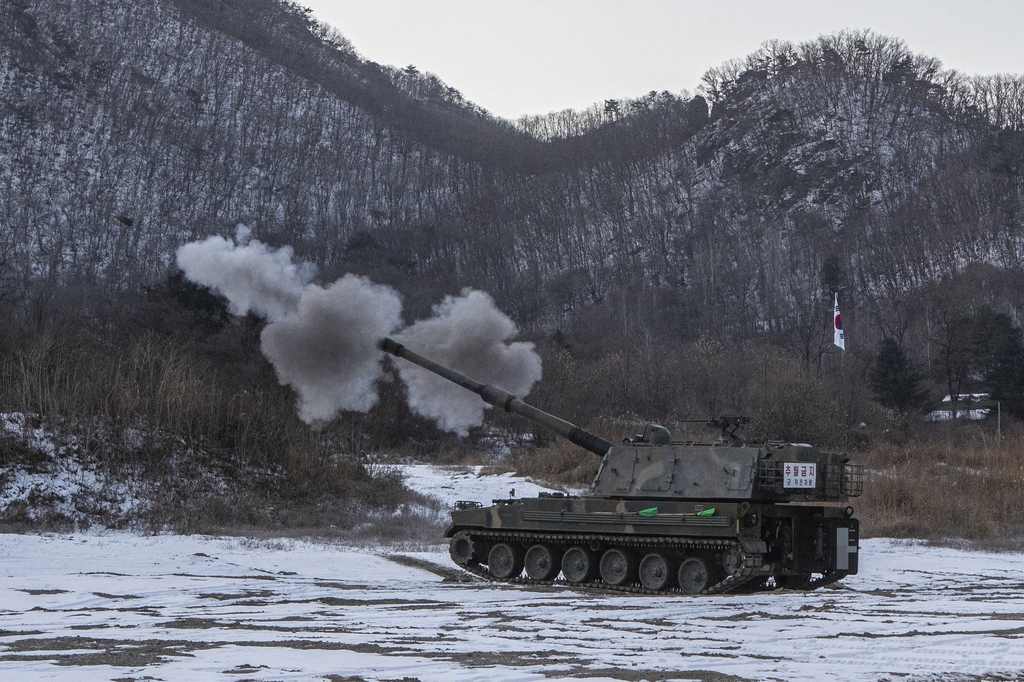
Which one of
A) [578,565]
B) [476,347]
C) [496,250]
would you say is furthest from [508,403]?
[496,250]

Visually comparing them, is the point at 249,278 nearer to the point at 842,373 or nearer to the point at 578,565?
the point at 578,565

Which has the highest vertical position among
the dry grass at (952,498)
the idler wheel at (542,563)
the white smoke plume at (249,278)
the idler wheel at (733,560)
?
the white smoke plume at (249,278)

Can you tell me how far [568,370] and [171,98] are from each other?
89.7 metres

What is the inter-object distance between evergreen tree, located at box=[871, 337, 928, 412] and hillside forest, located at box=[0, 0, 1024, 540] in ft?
0.64

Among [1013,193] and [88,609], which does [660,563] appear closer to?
[88,609]

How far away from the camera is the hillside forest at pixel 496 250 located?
3006 centimetres

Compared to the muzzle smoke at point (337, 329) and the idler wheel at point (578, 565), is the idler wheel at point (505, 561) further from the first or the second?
the muzzle smoke at point (337, 329)

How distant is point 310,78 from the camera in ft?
468

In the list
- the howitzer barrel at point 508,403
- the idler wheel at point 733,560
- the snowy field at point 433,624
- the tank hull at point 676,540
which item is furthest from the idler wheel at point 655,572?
the howitzer barrel at point 508,403

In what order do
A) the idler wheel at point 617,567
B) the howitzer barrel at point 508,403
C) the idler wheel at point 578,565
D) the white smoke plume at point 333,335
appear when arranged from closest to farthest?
the idler wheel at point 617,567 < the idler wheel at point 578,565 < the howitzer barrel at point 508,403 < the white smoke plume at point 333,335

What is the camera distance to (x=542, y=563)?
18625 mm

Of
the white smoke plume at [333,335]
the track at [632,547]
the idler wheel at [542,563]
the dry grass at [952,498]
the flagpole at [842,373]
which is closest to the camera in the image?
the track at [632,547]

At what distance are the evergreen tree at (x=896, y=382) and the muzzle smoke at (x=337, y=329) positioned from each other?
35.9 metres

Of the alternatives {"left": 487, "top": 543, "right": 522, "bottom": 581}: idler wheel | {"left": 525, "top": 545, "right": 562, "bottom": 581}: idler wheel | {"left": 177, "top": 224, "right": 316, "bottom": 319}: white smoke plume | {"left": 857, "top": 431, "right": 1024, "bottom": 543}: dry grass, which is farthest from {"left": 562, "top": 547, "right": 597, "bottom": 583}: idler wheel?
{"left": 857, "top": 431, "right": 1024, "bottom": 543}: dry grass
